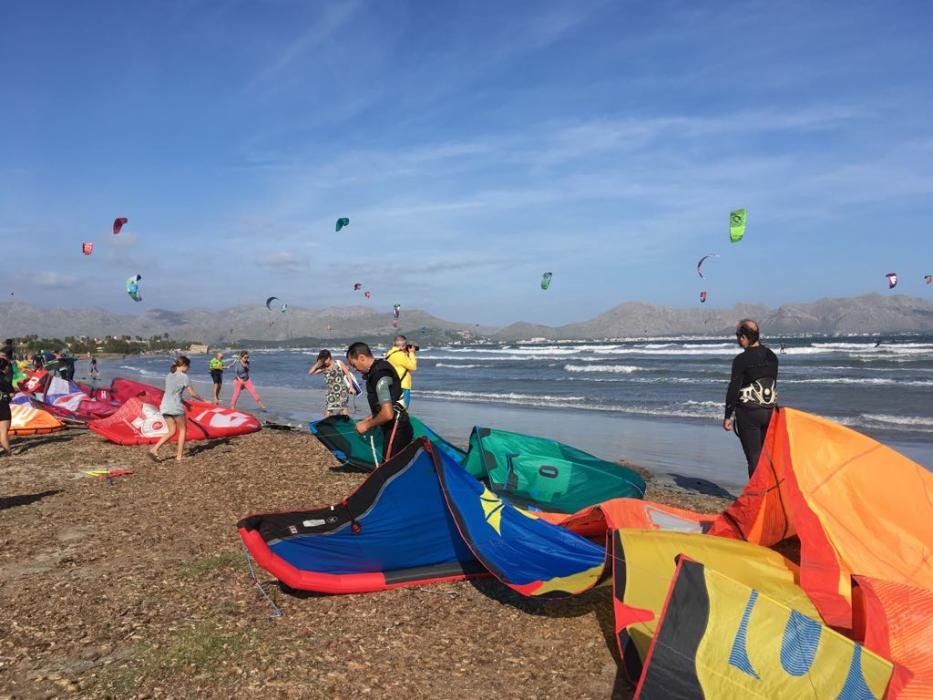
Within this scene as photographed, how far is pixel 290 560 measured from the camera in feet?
14.5

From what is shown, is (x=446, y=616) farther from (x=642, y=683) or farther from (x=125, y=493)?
(x=125, y=493)

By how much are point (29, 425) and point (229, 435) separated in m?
4.54

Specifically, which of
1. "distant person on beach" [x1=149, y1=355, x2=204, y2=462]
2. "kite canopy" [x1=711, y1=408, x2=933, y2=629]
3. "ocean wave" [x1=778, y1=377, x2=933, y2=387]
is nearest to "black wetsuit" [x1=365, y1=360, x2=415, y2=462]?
"kite canopy" [x1=711, y1=408, x2=933, y2=629]

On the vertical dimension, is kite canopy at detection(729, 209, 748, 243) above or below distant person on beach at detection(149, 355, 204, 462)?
above

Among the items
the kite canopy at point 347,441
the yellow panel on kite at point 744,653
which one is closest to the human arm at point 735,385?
the kite canopy at point 347,441

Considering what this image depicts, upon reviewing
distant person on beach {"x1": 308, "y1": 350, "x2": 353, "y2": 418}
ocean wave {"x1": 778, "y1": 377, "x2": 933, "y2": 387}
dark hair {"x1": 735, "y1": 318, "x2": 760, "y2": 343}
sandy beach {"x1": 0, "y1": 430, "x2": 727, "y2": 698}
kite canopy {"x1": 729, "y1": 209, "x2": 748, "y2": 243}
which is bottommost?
sandy beach {"x1": 0, "y1": 430, "x2": 727, "y2": 698}

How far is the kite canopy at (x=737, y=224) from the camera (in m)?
13.8

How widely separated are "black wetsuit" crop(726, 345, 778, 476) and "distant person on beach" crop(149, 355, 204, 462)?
6811mm

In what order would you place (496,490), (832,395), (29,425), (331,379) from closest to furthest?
(496,490) → (331,379) → (29,425) → (832,395)

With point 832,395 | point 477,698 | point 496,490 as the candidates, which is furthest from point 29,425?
point 832,395

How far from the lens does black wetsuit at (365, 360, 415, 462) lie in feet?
17.3

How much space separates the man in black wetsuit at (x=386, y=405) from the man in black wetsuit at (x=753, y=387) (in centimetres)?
316

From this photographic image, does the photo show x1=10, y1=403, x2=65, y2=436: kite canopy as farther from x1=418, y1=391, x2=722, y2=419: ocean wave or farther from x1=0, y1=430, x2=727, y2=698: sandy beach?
x1=418, y1=391, x2=722, y2=419: ocean wave

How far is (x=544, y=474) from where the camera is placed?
723cm
